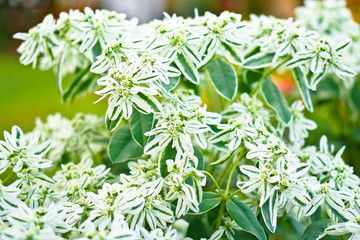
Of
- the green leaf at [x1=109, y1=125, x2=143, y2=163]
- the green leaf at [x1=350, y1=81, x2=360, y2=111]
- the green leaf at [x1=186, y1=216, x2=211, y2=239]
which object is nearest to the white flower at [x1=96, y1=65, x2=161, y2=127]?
Answer: the green leaf at [x1=109, y1=125, x2=143, y2=163]

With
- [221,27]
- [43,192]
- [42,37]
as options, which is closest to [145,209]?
[43,192]

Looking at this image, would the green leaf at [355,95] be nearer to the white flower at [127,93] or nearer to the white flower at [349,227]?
the white flower at [349,227]

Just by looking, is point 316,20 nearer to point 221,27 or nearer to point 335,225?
point 221,27

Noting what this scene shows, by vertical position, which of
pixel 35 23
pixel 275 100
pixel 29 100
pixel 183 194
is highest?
pixel 35 23

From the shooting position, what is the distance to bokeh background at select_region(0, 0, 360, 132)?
3396mm

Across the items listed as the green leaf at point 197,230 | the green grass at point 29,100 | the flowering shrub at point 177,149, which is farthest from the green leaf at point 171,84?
the green grass at point 29,100

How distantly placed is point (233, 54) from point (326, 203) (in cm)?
47

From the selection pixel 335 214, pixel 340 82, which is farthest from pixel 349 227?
pixel 340 82

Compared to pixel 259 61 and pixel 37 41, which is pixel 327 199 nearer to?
pixel 259 61

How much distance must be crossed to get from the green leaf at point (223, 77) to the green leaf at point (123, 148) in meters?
0.28

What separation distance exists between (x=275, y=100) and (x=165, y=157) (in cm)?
41

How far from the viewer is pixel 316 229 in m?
1.00

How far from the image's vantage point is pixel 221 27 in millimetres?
1135

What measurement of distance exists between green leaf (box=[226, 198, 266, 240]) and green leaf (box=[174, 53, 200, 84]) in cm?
33
